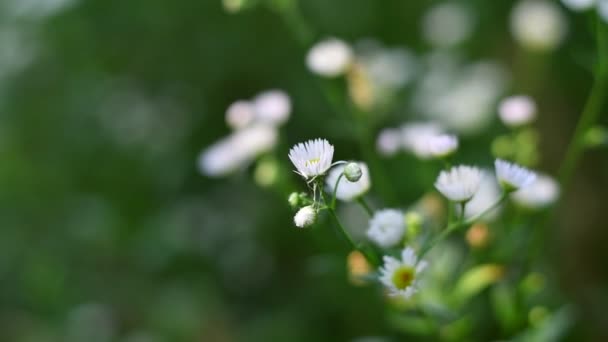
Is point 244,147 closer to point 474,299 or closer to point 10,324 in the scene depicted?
point 474,299

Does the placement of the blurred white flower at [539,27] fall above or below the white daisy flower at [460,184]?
above

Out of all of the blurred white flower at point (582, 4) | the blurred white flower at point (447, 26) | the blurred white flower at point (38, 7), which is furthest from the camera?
the blurred white flower at point (447, 26)

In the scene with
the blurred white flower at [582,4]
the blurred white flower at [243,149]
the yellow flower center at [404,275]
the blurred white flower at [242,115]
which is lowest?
the yellow flower center at [404,275]

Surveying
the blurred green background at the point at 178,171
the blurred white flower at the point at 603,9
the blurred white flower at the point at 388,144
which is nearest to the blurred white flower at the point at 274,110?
the blurred white flower at the point at 388,144

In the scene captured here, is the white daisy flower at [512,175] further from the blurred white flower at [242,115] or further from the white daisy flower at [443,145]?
the blurred white flower at [242,115]

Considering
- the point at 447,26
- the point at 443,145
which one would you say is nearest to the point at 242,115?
the point at 443,145

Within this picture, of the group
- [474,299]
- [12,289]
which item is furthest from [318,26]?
[12,289]

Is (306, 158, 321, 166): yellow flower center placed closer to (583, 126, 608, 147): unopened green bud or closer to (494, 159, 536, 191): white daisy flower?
(494, 159, 536, 191): white daisy flower
